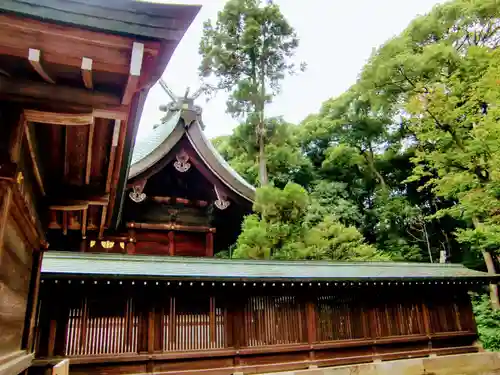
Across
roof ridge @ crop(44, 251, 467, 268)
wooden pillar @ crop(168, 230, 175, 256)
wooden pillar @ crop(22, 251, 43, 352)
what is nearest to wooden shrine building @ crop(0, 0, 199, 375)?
wooden pillar @ crop(22, 251, 43, 352)

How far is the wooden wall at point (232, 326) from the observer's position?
7695 mm

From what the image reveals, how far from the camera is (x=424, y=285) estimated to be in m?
10.7

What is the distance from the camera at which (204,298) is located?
8781 millimetres

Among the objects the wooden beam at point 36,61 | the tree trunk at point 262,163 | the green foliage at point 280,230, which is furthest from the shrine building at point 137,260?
the tree trunk at point 262,163

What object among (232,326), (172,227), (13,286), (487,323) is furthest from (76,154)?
(487,323)

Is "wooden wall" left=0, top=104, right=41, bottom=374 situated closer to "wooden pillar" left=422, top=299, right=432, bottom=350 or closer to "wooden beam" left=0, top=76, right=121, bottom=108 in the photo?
"wooden beam" left=0, top=76, right=121, bottom=108

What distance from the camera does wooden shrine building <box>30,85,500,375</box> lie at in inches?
306

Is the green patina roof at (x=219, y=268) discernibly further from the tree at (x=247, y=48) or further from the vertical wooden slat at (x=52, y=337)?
the tree at (x=247, y=48)

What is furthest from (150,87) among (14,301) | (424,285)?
(424,285)

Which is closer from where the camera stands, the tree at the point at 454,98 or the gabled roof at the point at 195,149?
the gabled roof at the point at 195,149

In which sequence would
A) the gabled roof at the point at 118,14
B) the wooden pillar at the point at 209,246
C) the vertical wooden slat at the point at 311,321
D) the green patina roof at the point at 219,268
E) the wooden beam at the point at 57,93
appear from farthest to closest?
the wooden pillar at the point at 209,246 → the vertical wooden slat at the point at 311,321 → the green patina roof at the point at 219,268 → the wooden beam at the point at 57,93 → the gabled roof at the point at 118,14

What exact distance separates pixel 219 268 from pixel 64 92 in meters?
8.05

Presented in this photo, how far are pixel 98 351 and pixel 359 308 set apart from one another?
6704 mm

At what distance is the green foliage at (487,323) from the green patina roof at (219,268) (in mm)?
3672
